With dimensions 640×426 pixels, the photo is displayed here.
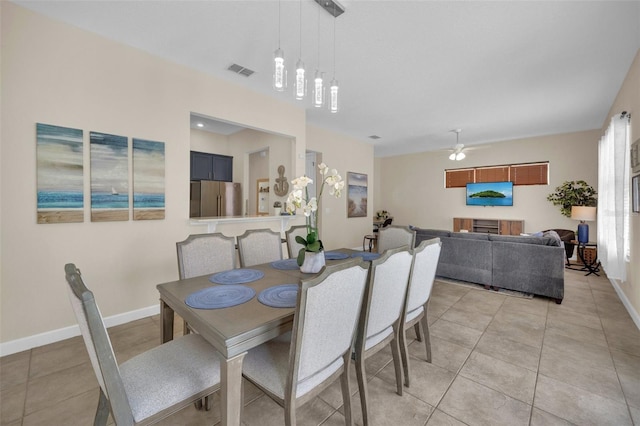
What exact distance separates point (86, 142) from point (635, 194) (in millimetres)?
5556

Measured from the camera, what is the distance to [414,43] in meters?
2.67

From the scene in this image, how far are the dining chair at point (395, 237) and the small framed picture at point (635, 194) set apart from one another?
223 cm

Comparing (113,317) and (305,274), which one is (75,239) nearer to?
(113,317)

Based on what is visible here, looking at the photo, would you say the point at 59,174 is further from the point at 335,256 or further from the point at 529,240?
the point at 529,240

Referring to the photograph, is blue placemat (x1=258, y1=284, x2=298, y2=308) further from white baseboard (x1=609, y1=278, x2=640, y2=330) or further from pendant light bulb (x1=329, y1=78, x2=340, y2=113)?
white baseboard (x1=609, y1=278, x2=640, y2=330)

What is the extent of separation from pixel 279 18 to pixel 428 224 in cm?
688

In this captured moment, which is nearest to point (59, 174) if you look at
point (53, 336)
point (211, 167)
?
point (53, 336)

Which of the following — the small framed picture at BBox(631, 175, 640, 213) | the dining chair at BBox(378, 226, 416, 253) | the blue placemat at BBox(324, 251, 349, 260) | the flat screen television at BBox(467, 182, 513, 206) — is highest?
the flat screen television at BBox(467, 182, 513, 206)

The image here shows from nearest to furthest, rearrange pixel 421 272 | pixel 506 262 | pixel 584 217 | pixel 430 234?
pixel 421 272, pixel 506 262, pixel 430 234, pixel 584 217

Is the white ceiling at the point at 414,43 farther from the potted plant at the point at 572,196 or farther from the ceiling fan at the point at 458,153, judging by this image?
the potted plant at the point at 572,196

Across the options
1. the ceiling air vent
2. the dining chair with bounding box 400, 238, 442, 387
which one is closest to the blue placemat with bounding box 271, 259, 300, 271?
the dining chair with bounding box 400, 238, 442, 387

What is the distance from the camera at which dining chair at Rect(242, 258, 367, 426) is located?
3.67 feet

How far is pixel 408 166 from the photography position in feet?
27.3

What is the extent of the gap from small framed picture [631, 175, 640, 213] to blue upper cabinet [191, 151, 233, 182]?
20.4ft
